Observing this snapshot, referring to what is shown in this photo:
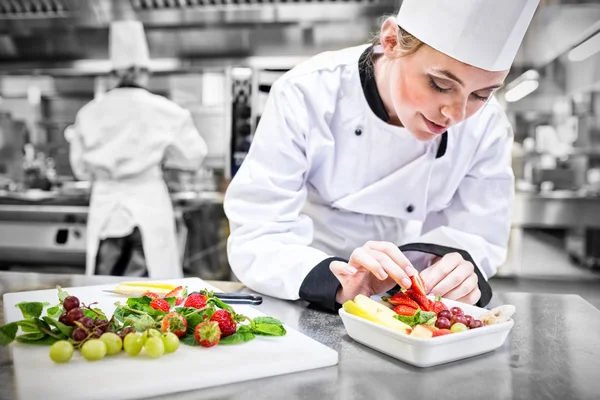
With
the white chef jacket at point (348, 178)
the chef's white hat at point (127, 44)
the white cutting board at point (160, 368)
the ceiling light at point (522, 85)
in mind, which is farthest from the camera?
the ceiling light at point (522, 85)

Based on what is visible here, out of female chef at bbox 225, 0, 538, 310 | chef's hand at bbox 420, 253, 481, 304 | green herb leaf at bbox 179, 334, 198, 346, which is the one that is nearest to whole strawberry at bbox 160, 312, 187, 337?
green herb leaf at bbox 179, 334, 198, 346

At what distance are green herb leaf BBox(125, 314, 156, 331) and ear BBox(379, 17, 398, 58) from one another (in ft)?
2.39

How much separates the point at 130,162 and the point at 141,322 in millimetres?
2694

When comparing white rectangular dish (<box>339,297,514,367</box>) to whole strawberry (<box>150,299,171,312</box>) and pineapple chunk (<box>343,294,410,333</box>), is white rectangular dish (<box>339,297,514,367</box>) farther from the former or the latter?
whole strawberry (<box>150,299,171,312</box>)

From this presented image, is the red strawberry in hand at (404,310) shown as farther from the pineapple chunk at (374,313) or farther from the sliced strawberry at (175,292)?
the sliced strawberry at (175,292)

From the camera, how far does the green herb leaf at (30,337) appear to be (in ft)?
2.47

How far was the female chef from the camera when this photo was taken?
3.34 feet

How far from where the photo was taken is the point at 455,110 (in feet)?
3.34

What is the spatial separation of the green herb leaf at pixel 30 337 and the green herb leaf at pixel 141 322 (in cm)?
11

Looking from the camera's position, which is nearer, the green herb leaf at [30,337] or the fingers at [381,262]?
the green herb leaf at [30,337]

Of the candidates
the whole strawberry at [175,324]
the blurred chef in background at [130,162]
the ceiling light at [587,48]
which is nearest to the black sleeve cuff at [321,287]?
the whole strawberry at [175,324]

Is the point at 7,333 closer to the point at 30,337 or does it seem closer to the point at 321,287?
the point at 30,337

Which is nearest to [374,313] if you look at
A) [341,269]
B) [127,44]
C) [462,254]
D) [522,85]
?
[341,269]

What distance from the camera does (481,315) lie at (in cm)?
86
